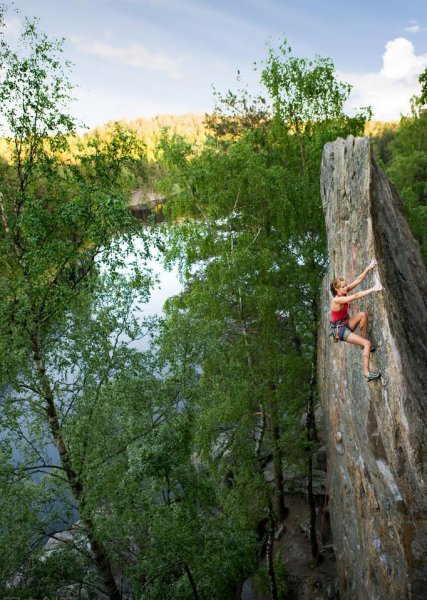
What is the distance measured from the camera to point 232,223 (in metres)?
19.2

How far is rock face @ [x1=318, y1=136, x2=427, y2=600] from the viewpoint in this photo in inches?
333

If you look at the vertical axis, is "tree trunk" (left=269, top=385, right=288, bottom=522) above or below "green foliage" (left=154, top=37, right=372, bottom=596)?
below

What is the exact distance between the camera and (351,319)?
10.4 m

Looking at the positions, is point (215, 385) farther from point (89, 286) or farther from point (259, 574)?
point (259, 574)

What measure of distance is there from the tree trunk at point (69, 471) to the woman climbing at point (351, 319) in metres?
8.30

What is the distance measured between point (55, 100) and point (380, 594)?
1604cm

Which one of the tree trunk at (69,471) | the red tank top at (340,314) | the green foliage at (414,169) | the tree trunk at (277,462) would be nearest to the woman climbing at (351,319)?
the red tank top at (340,314)

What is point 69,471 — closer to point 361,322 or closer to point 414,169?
point 361,322

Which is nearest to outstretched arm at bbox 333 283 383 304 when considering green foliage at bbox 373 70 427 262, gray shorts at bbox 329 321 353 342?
gray shorts at bbox 329 321 353 342

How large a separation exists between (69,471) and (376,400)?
9082mm

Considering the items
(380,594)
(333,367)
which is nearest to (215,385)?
(333,367)

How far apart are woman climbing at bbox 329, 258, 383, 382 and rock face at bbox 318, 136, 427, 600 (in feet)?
0.64

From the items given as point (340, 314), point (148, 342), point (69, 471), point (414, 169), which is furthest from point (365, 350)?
point (414, 169)

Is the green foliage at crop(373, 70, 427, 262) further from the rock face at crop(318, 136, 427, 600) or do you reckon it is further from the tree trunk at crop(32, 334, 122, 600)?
the tree trunk at crop(32, 334, 122, 600)
